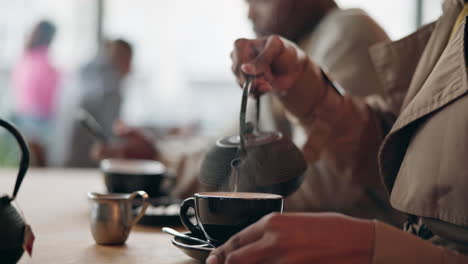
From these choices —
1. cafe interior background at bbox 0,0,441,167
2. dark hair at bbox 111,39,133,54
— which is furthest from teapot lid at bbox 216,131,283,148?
cafe interior background at bbox 0,0,441,167

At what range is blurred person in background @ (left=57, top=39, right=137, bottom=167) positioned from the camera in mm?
4219

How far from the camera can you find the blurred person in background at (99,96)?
422 cm

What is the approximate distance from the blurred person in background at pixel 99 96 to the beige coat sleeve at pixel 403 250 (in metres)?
3.65

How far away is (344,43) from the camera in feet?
5.74

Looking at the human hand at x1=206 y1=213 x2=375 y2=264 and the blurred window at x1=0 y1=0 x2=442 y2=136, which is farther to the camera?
the blurred window at x1=0 y1=0 x2=442 y2=136

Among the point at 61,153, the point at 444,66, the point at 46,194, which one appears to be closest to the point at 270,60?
the point at 444,66

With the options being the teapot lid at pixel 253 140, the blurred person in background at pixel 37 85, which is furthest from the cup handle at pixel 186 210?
the blurred person in background at pixel 37 85

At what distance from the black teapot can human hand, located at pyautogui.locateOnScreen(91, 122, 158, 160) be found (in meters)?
1.69

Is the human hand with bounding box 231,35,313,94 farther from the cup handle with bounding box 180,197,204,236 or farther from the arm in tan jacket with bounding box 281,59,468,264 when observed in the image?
the cup handle with bounding box 180,197,204,236

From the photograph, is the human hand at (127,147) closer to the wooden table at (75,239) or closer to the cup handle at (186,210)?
the wooden table at (75,239)

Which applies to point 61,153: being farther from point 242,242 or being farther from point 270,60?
point 242,242

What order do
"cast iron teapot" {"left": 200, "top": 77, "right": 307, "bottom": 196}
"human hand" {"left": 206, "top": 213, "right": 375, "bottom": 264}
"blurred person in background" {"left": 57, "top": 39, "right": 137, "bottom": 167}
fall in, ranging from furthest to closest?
"blurred person in background" {"left": 57, "top": 39, "right": 137, "bottom": 167} < "cast iron teapot" {"left": 200, "top": 77, "right": 307, "bottom": 196} < "human hand" {"left": 206, "top": 213, "right": 375, "bottom": 264}

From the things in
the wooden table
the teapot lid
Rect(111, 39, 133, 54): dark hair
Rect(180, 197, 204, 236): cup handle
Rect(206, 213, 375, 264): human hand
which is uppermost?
Rect(111, 39, 133, 54): dark hair

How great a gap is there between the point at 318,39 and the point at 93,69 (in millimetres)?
2890
